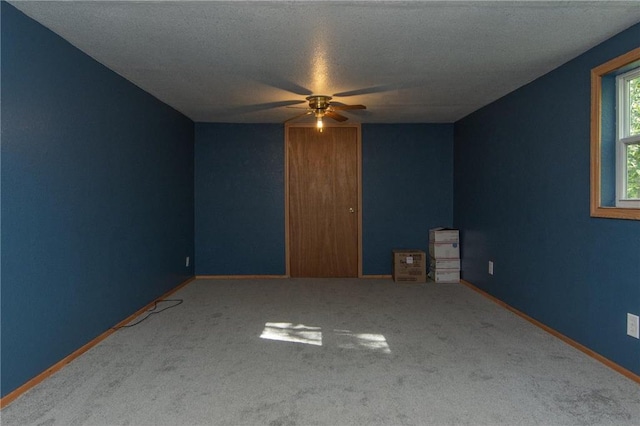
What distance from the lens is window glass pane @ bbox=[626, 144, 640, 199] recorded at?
2621mm

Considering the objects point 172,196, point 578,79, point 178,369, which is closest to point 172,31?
point 178,369

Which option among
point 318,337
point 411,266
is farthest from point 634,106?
point 411,266

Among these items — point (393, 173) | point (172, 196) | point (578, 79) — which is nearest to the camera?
point (578, 79)

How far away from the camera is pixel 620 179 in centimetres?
272

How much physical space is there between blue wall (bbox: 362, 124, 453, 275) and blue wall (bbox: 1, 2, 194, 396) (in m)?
2.82

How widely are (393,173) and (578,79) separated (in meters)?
2.90

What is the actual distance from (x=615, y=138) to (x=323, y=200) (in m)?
3.57

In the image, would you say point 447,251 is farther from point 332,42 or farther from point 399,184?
point 332,42

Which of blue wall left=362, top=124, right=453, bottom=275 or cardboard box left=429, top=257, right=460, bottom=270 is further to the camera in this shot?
blue wall left=362, top=124, right=453, bottom=275

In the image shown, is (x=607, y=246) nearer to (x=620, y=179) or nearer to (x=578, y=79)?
(x=620, y=179)

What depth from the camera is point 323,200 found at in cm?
570

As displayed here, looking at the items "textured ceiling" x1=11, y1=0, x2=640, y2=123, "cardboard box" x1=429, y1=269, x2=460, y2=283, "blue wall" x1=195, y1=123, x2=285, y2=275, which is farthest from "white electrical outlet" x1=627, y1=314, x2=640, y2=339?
"blue wall" x1=195, y1=123, x2=285, y2=275

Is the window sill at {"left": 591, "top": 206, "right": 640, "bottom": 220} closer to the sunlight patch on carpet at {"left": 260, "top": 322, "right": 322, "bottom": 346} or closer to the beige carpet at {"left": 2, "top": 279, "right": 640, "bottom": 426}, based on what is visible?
the beige carpet at {"left": 2, "top": 279, "right": 640, "bottom": 426}

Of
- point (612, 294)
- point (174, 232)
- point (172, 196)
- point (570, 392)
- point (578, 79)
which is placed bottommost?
point (570, 392)
